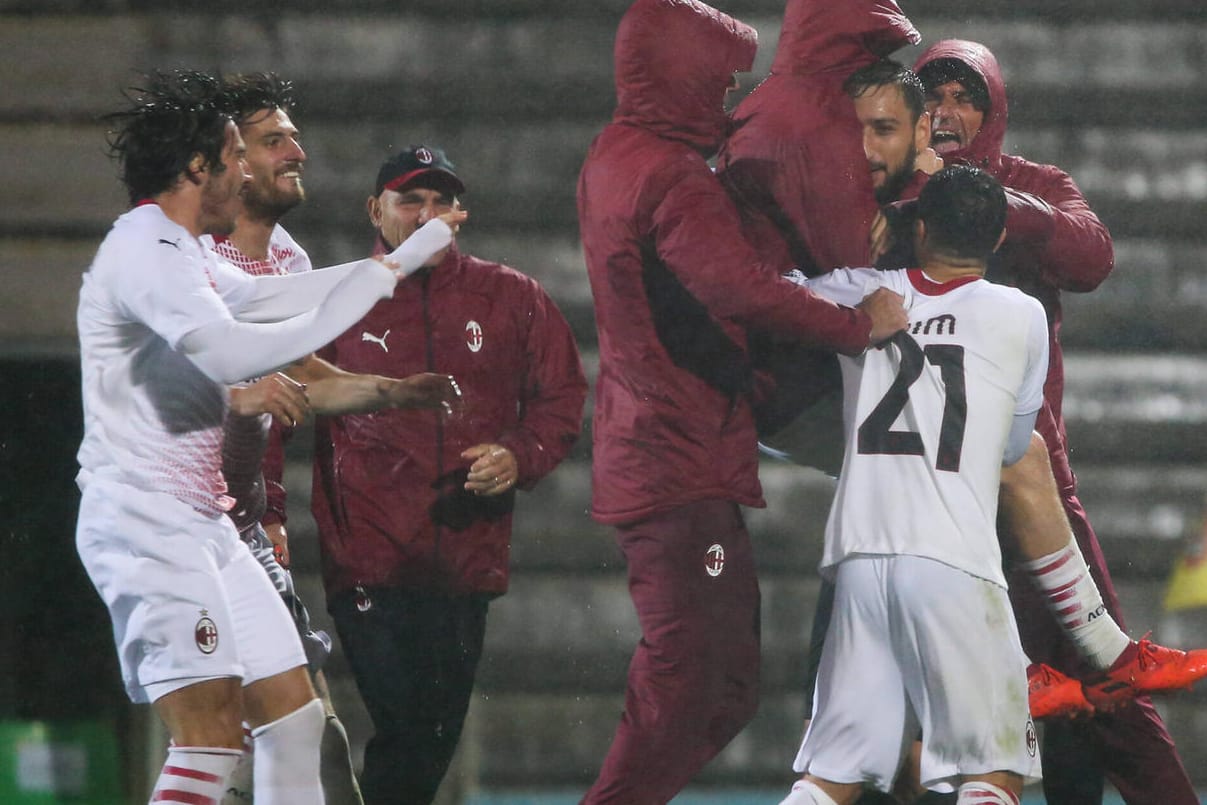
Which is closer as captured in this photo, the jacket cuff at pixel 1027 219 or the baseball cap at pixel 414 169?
the jacket cuff at pixel 1027 219

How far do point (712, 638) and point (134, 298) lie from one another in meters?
1.11

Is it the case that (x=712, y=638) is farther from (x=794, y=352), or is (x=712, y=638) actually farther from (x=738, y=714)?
(x=794, y=352)

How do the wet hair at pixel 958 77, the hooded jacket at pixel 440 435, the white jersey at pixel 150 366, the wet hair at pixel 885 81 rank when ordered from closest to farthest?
the white jersey at pixel 150 366 → the wet hair at pixel 885 81 → the hooded jacket at pixel 440 435 → the wet hair at pixel 958 77

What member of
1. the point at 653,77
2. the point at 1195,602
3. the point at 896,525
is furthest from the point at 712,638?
the point at 1195,602

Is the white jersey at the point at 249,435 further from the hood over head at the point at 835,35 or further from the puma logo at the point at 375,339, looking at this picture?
the hood over head at the point at 835,35

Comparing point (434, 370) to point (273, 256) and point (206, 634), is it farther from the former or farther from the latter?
point (206, 634)

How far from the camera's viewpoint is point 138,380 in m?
2.76

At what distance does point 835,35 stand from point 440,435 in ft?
3.47

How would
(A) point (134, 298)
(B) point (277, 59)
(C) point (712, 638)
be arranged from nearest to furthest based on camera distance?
1. (A) point (134, 298)
2. (C) point (712, 638)
3. (B) point (277, 59)

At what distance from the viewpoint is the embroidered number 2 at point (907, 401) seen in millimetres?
2816

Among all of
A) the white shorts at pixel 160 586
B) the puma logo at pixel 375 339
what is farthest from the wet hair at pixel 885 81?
the white shorts at pixel 160 586

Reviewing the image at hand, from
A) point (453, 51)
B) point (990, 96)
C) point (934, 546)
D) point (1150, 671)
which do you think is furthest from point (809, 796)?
point (453, 51)

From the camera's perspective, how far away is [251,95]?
128 inches

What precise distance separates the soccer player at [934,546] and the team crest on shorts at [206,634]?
3.23 feet
